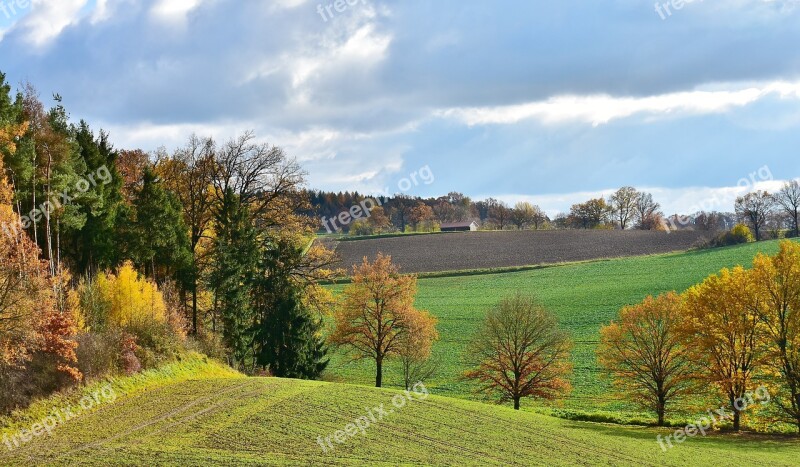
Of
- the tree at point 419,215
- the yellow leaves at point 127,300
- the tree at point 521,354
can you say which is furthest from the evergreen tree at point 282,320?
the tree at point 419,215

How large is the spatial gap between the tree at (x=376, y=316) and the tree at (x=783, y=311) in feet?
78.6

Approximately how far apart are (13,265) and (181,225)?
64.8ft

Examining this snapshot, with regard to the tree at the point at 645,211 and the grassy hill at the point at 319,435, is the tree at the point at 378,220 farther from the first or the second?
the grassy hill at the point at 319,435

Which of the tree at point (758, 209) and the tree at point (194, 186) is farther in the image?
the tree at point (758, 209)

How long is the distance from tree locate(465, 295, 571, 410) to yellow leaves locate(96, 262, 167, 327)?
942 inches

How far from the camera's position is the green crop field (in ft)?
173

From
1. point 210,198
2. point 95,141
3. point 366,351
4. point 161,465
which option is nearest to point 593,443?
point 161,465

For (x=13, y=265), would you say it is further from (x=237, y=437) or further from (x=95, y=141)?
(x=95, y=141)

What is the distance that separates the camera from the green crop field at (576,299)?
52.8 metres

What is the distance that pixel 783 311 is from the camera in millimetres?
41219

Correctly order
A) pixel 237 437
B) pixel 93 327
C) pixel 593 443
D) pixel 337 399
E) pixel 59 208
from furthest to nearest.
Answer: pixel 59 208, pixel 93 327, pixel 337 399, pixel 593 443, pixel 237 437

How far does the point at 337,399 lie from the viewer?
32.6 m

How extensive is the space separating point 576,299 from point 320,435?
199 feet

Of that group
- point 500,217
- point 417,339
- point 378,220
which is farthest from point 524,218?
point 417,339
